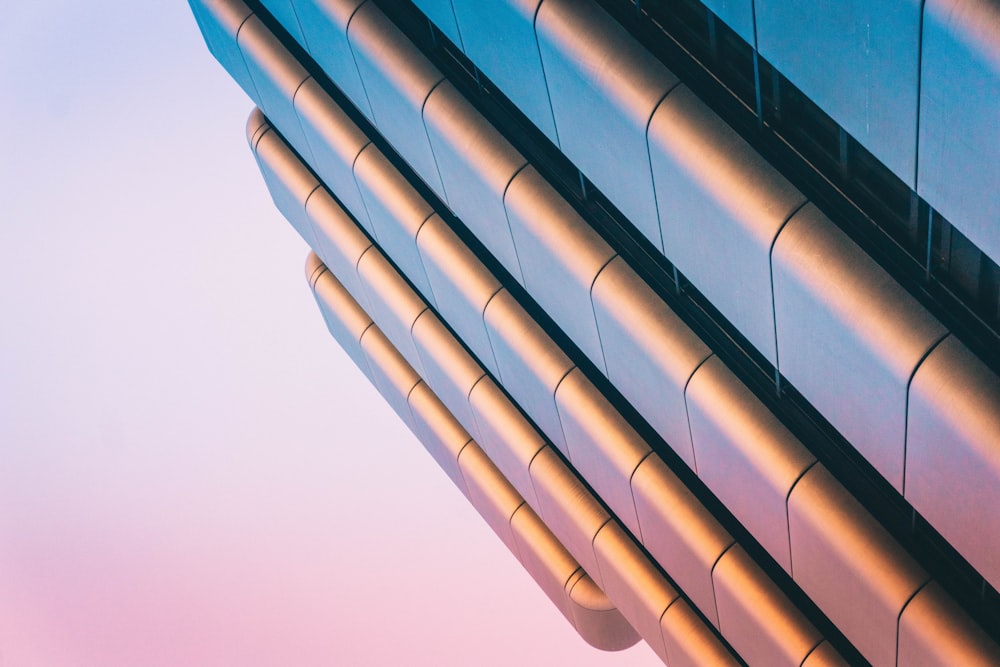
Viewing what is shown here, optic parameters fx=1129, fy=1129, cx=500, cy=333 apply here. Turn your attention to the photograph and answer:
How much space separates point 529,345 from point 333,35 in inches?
185

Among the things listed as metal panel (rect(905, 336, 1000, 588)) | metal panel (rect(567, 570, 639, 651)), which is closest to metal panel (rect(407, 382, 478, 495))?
metal panel (rect(567, 570, 639, 651))

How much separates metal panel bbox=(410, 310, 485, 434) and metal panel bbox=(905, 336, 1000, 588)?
9.19 metres

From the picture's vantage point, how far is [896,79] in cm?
697

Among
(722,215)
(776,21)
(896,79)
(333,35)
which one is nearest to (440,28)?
(333,35)

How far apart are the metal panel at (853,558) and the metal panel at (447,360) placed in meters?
7.11

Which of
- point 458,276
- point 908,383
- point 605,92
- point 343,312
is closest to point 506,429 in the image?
point 458,276

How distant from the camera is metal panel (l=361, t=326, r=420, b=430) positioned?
20.6m

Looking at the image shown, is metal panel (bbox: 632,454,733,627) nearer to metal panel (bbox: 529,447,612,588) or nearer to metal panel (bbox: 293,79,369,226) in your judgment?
metal panel (bbox: 529,447,612,588)

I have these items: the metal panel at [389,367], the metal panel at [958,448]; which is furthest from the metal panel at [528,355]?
the metal panel at [958,448]

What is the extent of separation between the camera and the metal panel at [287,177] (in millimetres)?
19188

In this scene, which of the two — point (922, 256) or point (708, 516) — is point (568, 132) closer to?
point (922, 256)

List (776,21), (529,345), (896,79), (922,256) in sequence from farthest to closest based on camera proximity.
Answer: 1. (529,345)
2. (922,256)
3. (776,21)
4. (896,79)

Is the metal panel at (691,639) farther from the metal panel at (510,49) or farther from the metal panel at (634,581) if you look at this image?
the metal panel at (510,49)

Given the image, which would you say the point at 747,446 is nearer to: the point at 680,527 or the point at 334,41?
the point at 680,527
